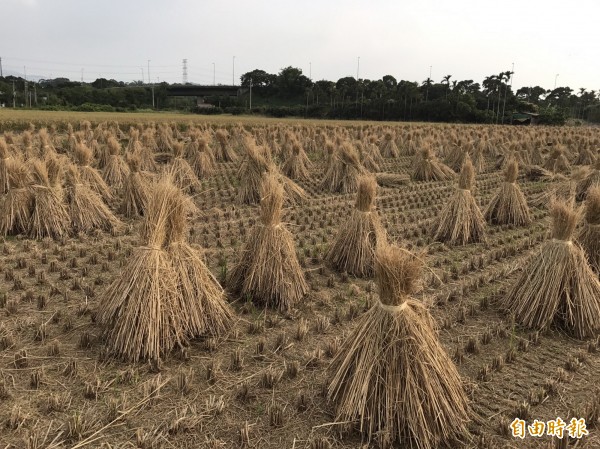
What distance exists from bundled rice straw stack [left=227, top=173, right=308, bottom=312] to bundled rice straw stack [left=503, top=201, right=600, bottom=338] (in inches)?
100.0

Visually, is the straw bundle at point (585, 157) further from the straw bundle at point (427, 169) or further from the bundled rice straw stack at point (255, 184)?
the bundled rice straw stack at point (255, 184)

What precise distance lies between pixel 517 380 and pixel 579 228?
10.1ft

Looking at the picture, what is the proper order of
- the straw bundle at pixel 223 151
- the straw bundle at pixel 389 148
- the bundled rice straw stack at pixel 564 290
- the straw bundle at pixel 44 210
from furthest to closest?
the straw bundle at pixel 389 148
the straw bundle at pixel 223 151
the straw bundle at pixel 44 210
the bundled rice straw stack at pixel 564 290

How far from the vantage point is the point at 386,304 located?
2.95 meters

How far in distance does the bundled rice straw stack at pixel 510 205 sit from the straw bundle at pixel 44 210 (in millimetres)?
7792

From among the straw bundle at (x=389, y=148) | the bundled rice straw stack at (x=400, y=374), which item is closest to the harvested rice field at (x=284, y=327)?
the bundled rice straw stack at (x=400, y=374)

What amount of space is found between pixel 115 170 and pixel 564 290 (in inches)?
403

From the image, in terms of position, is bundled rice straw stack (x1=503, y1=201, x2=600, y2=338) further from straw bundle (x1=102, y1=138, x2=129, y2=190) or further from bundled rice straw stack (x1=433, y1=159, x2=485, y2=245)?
straw bundle (x1=102, y1=138, x2=129, y2=190)

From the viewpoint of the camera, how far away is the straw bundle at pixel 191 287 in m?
4.09

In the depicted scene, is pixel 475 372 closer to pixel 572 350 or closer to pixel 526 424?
pixel 526 424

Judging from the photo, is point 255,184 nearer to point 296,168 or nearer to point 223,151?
point 296,168

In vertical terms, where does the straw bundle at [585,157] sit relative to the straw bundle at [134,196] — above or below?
above

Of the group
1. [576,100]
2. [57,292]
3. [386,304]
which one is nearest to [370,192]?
[386,304]

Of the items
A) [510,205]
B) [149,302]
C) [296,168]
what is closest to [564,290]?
[149,302]
